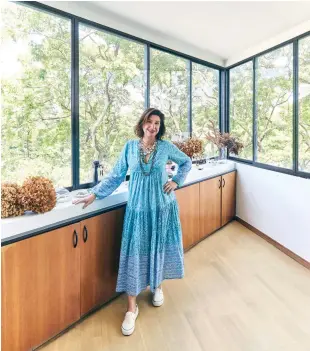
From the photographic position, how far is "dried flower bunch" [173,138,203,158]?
146 inches

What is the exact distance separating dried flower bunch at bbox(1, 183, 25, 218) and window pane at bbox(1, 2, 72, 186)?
48 centimetres

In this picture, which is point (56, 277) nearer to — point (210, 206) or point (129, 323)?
point (129, 323)

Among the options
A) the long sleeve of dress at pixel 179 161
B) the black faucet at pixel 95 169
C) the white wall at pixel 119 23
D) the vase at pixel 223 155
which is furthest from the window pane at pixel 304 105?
the black faucet at pixel 95 169

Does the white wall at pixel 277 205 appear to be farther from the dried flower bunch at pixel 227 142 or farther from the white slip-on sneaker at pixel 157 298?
the white slip-on sneaker at pixel 157 298

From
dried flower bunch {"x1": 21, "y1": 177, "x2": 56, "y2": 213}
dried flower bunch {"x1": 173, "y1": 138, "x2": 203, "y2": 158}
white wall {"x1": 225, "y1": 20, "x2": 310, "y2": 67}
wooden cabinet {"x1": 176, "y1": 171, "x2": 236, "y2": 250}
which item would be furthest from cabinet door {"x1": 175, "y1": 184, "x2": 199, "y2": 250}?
white wall {"x1": 225, "y1": 20, "x2": 310, "y2": 67}

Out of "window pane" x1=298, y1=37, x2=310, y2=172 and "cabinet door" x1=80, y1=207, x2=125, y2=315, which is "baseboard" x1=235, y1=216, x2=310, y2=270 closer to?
"window pane" x1=298, y1=37, x2=310, y2=172

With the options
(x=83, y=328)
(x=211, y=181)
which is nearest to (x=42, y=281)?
(x=83, y=328)

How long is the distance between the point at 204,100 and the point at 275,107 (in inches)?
42.5

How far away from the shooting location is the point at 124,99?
3.13 metres

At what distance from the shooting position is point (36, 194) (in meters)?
1.79

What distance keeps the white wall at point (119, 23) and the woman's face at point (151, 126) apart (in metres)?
1.19

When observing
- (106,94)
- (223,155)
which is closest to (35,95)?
(106,94)

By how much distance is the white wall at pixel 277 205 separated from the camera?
3227 mm

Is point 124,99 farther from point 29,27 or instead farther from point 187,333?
point 187,333
